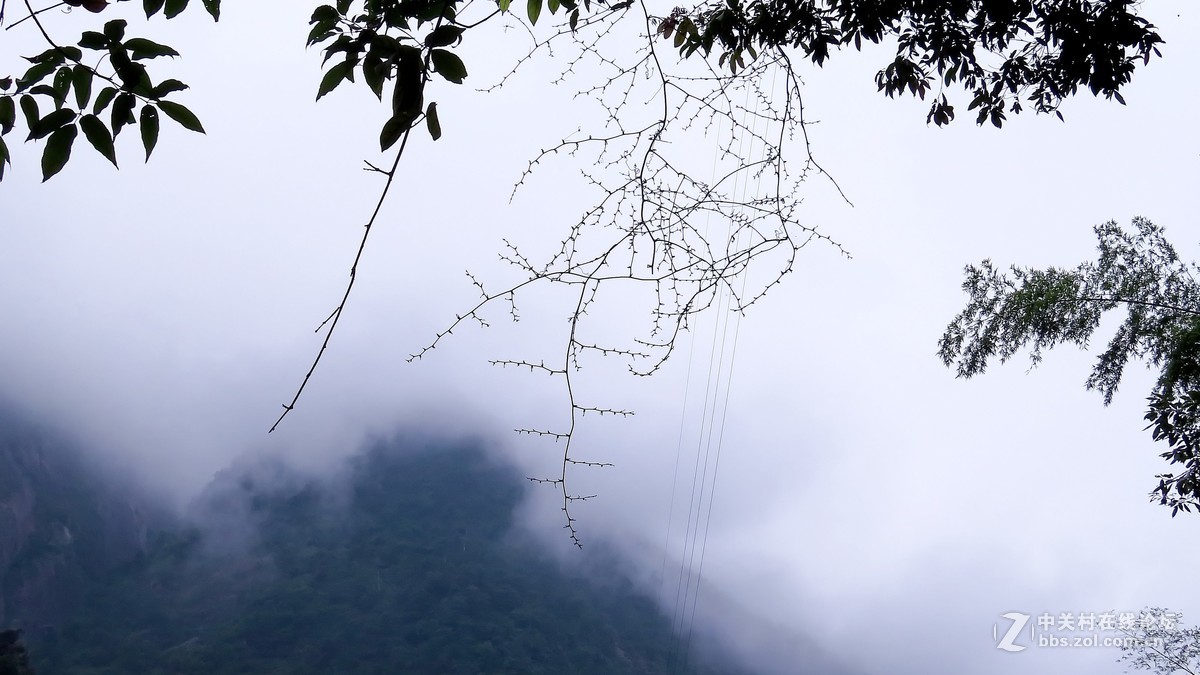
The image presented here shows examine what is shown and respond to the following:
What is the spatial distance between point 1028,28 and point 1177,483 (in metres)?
2.42

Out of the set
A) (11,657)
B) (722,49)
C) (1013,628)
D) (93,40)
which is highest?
(1013,628)

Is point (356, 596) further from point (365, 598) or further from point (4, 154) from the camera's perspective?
point (4, 154)

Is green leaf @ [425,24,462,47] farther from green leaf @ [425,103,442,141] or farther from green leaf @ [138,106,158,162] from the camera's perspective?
green leaf @ [138,106,158,162]

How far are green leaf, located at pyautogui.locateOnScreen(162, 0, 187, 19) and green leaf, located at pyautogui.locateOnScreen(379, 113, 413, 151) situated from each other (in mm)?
267

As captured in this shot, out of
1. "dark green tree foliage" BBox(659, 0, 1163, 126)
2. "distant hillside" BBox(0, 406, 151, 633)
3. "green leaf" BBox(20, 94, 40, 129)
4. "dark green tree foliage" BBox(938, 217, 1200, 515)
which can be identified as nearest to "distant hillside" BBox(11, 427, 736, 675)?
"distant hillside" BBox(0, 406, 151, 633)

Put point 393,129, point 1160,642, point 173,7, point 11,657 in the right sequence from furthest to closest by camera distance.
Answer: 1. point 11,657
2. point 1160,642
3. point 173,7
4. point 393,129

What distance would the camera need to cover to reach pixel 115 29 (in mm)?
720

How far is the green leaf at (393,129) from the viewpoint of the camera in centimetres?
66

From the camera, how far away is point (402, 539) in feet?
127

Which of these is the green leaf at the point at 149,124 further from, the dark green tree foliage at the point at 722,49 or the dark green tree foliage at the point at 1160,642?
the dark green tree foliage at the point at 1160,642

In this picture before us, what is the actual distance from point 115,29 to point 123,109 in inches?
2.6

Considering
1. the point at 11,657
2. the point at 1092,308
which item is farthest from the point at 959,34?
the point at 11,657

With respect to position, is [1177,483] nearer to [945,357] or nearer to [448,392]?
[945,357]

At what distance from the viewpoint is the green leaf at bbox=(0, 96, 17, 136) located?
770mm
